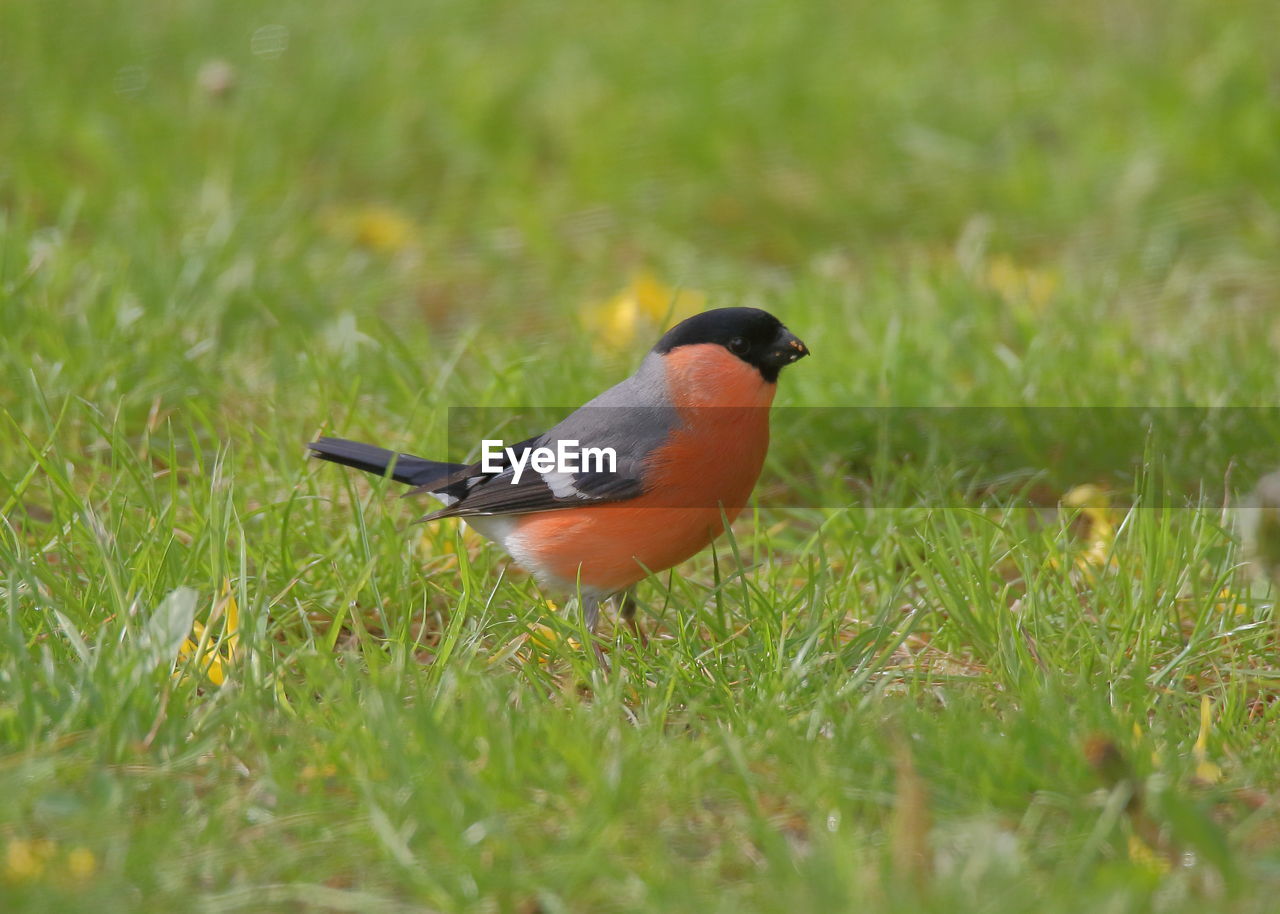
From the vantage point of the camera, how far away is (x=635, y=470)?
3479 millimetres

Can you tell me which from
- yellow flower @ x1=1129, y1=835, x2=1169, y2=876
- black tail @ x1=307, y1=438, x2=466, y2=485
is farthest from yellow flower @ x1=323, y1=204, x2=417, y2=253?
yellow flower @ x1=1129, y1=835, x2=1169, y2=876

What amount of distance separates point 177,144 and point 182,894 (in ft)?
15.5

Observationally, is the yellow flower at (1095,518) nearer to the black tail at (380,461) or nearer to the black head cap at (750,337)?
the black head cap at (750,337)

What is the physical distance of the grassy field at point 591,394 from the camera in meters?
2.53

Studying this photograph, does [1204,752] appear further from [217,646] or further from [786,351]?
[217,646]

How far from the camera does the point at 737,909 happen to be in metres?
2.33

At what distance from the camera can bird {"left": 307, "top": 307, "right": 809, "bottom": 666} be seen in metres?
3.46

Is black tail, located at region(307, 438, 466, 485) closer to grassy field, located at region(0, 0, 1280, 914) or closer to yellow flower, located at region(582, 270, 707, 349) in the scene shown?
grassy field, located at region(0, 0, 1280, 914)

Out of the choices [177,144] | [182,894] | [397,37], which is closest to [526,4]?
[397,37]

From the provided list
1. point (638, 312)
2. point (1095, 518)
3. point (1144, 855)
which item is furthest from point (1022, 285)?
point (1144, 855)

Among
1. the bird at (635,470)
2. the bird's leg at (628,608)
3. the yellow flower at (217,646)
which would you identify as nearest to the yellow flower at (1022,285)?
the bird at (635,470)

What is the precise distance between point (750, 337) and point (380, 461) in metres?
0.97

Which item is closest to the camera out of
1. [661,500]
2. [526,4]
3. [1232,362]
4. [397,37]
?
[661,500]

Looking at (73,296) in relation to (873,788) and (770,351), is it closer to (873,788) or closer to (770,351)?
(770,351)
